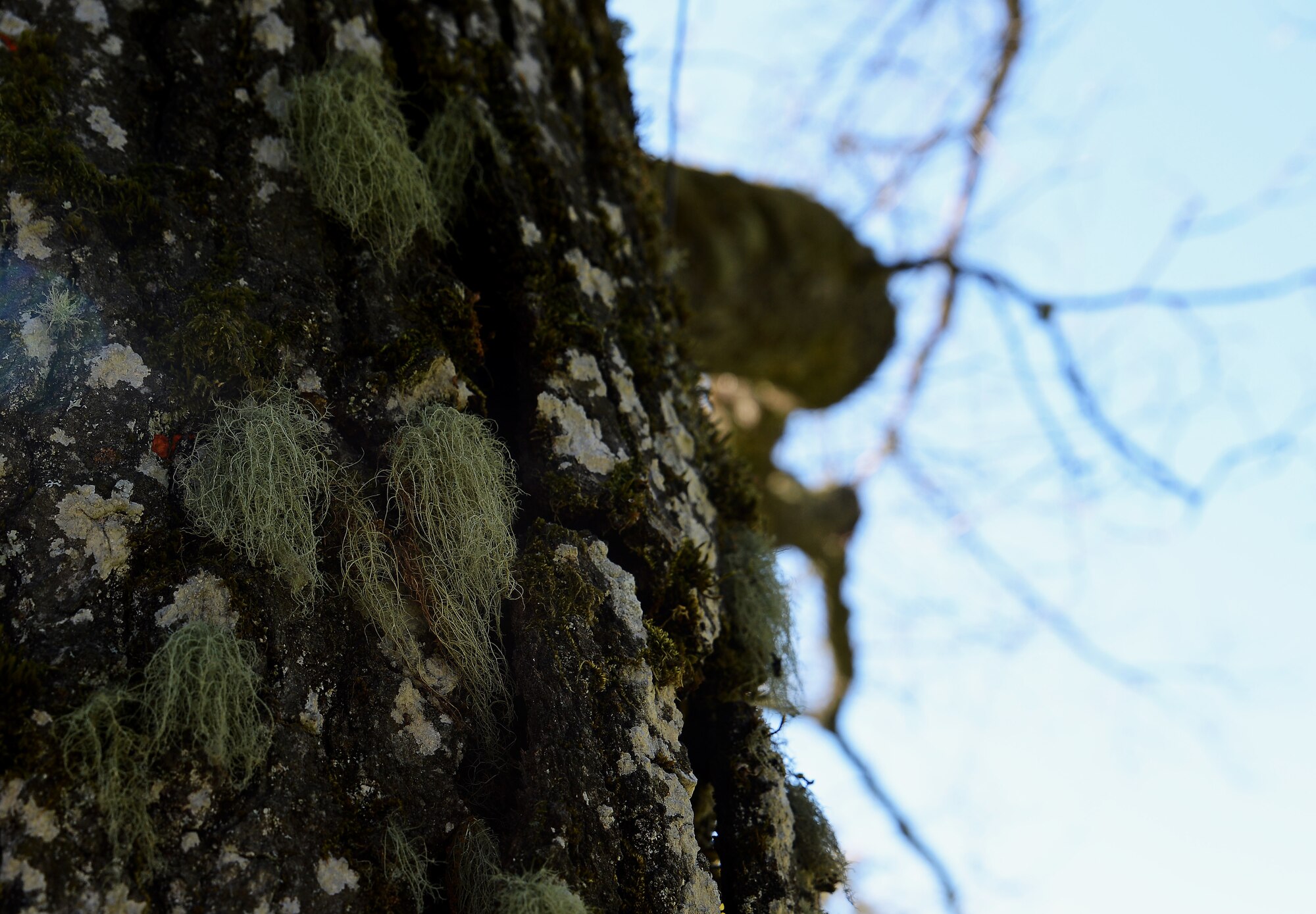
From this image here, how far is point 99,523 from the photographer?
1.07 m

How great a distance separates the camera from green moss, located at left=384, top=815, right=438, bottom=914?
40.8 inches

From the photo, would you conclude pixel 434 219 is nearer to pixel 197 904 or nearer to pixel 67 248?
pixel 67 248

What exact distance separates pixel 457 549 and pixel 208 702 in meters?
0.35

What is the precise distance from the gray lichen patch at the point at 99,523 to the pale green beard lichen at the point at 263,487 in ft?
0.24

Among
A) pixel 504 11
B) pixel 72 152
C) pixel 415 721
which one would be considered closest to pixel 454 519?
pixel 415 721

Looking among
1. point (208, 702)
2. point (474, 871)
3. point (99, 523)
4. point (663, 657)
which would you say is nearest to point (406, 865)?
point (474, 871)

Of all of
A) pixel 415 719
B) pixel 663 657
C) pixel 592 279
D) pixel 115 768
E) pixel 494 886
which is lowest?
pixel 115 768

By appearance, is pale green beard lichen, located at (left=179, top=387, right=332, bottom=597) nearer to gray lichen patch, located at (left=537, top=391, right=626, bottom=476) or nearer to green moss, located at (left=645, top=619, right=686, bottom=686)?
gray lichen patch, located at (left=537, top=391, right=626, bottom=476)

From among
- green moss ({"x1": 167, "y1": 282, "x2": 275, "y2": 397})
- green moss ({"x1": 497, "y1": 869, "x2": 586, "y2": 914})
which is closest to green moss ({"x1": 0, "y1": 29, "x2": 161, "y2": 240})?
green moss ({"x1": 167, "y1": 282, "x2": 275, "y2": 397})

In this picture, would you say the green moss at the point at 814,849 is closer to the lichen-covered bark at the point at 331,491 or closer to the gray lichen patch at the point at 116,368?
the lichen-covered bark at the point at 331,491

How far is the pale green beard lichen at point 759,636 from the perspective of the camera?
1495 mm

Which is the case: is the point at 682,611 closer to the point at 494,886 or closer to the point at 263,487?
the point at 494,886

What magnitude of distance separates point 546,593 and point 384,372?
1.29ft

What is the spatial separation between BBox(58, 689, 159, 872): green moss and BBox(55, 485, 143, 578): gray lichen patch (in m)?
0.17
